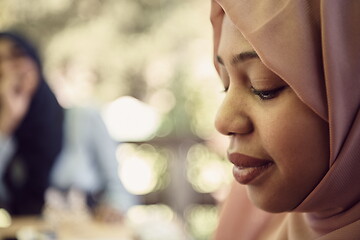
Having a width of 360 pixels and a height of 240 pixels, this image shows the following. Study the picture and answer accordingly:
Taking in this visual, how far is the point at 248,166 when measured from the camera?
0.73m

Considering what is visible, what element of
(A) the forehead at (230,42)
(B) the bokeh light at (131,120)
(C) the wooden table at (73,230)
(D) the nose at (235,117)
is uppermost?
(B) the bokeh light at (131,120)

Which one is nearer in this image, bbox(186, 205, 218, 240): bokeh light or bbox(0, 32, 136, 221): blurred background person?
bbox(0, 32, 136, 221): blurred background person

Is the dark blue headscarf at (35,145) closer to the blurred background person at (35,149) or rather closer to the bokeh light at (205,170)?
the blurred background person at (35,149)

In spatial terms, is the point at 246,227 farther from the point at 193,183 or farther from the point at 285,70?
the point at 193,183

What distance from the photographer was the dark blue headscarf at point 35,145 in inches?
101

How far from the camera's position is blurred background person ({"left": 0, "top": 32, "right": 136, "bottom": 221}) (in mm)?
2578

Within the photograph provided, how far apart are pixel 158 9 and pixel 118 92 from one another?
712mm

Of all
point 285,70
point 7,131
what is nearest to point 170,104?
point 7,131

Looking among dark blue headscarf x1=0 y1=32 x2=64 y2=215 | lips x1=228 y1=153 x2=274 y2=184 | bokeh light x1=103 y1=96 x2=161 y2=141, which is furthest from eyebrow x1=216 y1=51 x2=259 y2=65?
bokeh light x1=103 y1=96 x2=161 y2=141

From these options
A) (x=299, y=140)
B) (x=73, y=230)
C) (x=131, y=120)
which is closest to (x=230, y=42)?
(x=299, y=140)

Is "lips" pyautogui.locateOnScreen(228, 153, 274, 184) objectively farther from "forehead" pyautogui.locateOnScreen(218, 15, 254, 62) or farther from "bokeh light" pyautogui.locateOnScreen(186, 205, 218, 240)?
"bokeh light" pyautogui.locateOnScreen(186, 205, 218, 240)

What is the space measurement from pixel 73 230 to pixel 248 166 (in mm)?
1363

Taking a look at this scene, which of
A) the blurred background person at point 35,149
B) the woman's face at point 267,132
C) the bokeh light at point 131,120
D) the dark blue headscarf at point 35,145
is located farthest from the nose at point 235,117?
the bokeh light at point 131,120

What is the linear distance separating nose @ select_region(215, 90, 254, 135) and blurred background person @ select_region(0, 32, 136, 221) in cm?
176
